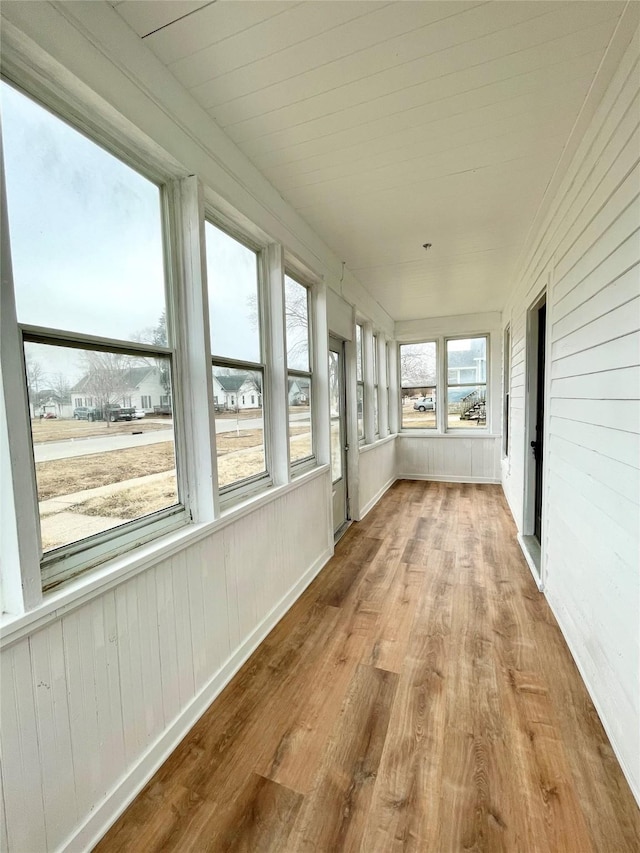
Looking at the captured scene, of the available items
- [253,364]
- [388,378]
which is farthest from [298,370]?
[388,378]

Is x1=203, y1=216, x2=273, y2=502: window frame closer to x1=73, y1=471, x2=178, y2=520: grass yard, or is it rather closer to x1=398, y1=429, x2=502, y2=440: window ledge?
x1=73, y1=471, x2=178, y2=520: grass yard

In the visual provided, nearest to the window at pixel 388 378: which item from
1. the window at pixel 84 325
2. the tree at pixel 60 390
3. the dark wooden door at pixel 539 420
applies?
the dark wooden door at pixel 539 420

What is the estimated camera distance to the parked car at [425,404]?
6.47m

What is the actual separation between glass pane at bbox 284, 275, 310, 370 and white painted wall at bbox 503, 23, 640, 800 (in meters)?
1.81

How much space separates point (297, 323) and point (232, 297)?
89 cm

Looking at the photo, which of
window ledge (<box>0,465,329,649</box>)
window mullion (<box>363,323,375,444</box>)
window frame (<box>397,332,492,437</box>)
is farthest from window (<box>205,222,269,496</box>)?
window frame (<box>397,332,492,437</box>)

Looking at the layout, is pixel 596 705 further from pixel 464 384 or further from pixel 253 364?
pixel 464 384

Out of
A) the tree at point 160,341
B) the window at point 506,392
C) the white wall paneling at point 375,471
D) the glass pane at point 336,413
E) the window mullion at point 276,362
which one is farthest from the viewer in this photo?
the window at point 506,392

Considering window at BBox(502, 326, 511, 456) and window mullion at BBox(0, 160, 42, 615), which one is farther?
window at BBox(502, 326, 511, 456)

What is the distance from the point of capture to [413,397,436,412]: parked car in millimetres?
6468

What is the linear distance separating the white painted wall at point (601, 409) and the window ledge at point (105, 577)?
5.66 feet

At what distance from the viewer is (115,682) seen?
1.27m

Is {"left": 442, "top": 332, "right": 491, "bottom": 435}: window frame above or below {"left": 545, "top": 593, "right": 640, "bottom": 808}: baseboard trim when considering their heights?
above

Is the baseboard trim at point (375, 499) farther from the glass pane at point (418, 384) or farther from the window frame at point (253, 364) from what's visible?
the window frame at point (253, 364)
